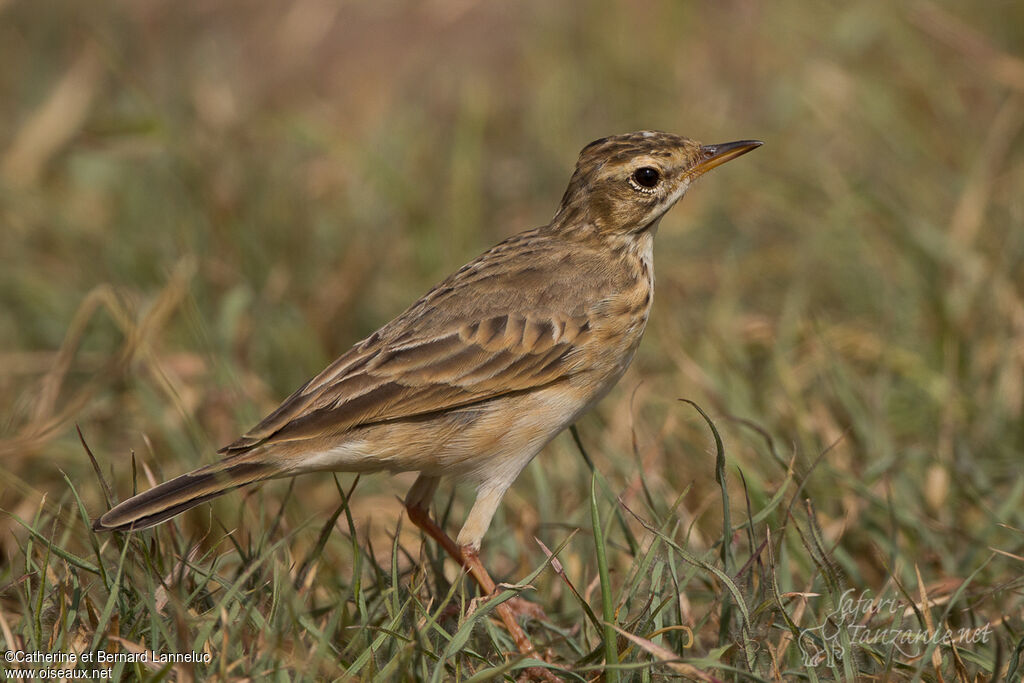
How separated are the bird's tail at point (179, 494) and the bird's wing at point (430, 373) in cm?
12

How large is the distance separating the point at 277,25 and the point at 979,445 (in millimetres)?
7740

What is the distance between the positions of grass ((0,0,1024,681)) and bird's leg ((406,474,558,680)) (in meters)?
0.09

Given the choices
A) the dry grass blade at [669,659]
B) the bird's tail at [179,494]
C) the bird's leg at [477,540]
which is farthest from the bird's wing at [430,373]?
the dry grass blade at [669,659]

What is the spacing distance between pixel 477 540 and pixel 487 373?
0.58m

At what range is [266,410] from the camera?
651 cm

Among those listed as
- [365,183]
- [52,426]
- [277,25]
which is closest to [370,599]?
[52,426]

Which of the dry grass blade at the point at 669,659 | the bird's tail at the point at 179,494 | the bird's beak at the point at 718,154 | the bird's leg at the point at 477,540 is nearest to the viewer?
the dry grass blade at the point at 669,659

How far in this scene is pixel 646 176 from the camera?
4.70m

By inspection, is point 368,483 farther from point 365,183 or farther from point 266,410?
point 365,183

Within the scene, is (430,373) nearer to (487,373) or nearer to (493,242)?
(487,373)

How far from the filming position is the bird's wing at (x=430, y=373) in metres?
4.20

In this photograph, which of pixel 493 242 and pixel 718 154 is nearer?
pixel 718 154

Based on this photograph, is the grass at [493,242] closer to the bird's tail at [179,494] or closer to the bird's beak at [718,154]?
the bird's tail at [179,494]

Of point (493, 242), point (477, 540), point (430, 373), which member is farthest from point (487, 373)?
point (493, 242)
